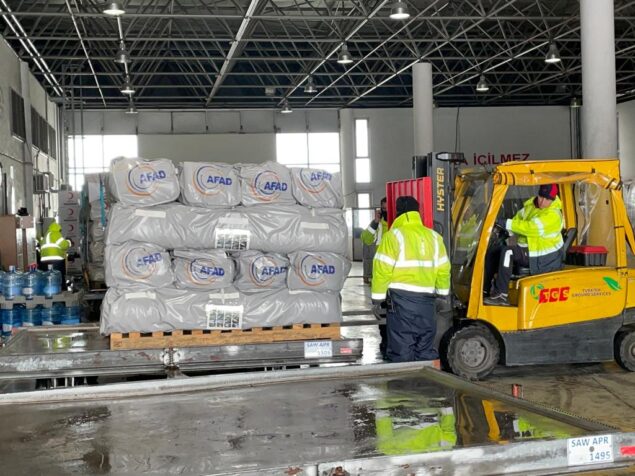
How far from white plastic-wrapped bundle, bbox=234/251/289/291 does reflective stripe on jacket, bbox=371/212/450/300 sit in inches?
37.4

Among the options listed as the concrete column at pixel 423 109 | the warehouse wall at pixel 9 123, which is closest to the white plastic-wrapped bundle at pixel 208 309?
the warehouse wall at pixel 9 123

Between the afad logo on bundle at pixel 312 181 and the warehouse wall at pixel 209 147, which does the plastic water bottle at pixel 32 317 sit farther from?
the warehouse wall at pixel 209 147

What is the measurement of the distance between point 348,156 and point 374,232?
14.4 m

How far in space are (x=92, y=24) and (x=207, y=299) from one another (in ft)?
55.4

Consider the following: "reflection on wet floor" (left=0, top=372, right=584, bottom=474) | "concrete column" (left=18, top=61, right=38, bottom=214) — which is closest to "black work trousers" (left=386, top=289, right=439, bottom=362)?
"reflection on wet floor" (left=0, top=372, right=584, bottom=474)

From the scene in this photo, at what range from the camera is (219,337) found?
6133mm

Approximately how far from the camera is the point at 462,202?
28.3 ft

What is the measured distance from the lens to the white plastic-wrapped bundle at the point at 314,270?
20.7 feet

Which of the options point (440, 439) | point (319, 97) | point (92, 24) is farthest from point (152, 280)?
point (319, 97)

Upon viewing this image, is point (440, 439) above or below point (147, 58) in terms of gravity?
below

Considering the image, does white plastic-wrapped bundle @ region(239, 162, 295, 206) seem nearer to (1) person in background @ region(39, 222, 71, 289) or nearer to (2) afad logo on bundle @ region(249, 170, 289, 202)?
(2) afad logo on bundle @ region(249, 170, 289, 202)

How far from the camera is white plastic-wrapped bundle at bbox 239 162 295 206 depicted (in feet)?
20.6

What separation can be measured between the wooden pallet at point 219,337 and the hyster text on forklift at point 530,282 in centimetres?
236

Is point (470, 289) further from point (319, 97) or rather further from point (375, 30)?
point (319, 97)
